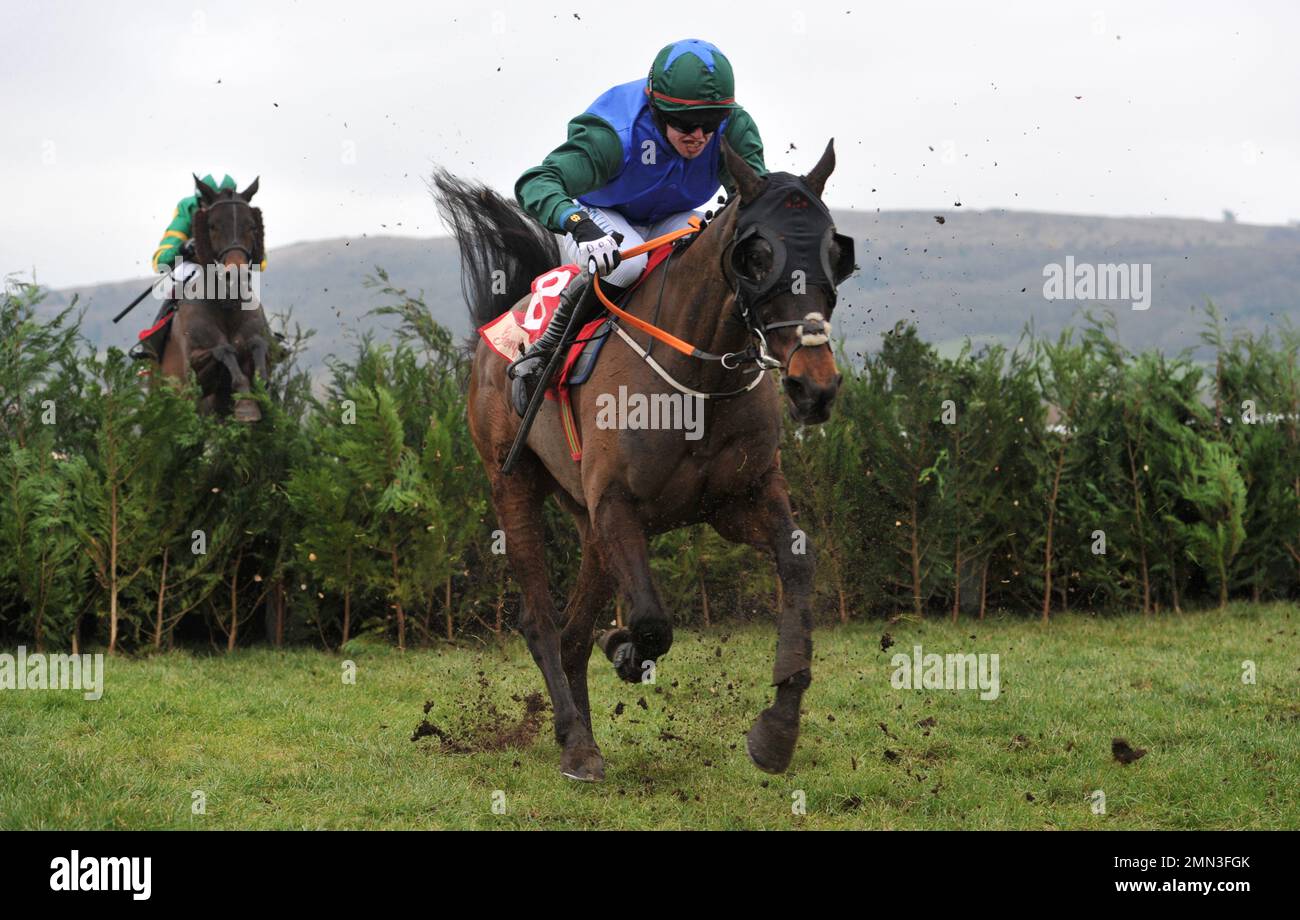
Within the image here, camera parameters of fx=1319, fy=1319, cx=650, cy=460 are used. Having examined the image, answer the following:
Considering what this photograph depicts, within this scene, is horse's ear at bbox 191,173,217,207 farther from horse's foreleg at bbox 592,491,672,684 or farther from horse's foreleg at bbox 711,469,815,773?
horse's foreleg at bbox 711,469,815,773

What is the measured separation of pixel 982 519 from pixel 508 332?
5.36 meters

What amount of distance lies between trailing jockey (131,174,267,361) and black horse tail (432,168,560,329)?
6.36 metres

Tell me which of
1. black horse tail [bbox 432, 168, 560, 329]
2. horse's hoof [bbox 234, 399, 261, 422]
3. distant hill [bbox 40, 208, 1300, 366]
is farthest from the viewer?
distant hill [bbox 40, 208, 1300, 366]

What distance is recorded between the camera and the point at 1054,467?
1091 centimetres

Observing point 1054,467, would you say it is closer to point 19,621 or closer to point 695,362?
point 695,362

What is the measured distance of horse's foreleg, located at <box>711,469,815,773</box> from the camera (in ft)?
16.7

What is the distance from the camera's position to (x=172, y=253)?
13.7 m

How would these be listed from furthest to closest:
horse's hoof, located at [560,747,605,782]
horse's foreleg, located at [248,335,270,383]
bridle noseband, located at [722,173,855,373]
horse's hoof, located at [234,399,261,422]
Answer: horse's foreleg, located at [248,335,270,383] → horse's hoof, located at [234,399,261,422] → horse's hoof, located at [560,747,605,782] → bridle noseband, located at [722,173,855,373]

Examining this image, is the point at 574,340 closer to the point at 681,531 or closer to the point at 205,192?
the point at 681,531

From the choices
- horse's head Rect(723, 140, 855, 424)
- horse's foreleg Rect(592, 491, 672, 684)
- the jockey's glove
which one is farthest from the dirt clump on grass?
horse's head Rect(723, 140, 855, 424)

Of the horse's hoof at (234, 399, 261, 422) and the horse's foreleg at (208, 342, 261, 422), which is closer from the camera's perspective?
the horse's hoof at (234, 399, 261, 422)

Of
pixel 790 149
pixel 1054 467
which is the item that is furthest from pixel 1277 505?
pixel 790 149

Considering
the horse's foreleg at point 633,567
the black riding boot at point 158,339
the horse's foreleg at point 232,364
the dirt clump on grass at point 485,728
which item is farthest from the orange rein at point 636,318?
the black riding boot at point 158,339

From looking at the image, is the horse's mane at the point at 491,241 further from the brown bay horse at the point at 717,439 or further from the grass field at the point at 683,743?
the grass field at the point at 683,743
